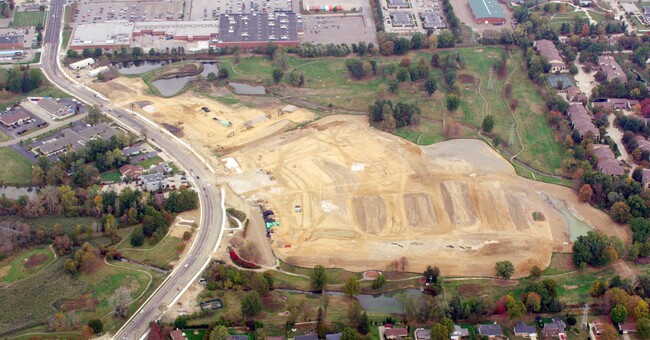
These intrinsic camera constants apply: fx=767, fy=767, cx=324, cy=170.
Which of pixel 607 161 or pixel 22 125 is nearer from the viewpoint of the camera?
pixel 607 161

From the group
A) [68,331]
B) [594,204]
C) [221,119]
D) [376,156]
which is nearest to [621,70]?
[594,204]

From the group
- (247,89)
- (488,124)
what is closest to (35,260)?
(247,89)

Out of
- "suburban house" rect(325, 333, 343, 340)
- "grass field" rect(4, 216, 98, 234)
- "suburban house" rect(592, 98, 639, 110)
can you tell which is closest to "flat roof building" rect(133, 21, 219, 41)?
"grass field" rect(4, 216, 98, 234)

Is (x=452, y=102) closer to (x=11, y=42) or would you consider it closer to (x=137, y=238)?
(x=137, y=238)

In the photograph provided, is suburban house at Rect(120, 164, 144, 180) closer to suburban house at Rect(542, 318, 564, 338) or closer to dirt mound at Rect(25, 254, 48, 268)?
dirt mound at Rect(25, 254, 48, 268)

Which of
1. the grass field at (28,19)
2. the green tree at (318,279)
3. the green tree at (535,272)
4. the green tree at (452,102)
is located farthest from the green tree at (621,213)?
the grass field at (28,19)

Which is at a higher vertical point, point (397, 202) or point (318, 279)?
point (397, 202)

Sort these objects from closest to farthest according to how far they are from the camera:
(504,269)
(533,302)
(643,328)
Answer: (643,328) → (533,302) → (504,269)
